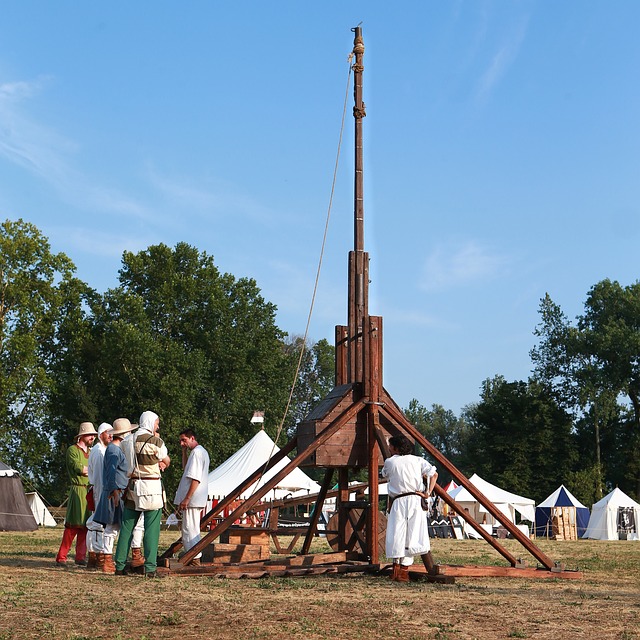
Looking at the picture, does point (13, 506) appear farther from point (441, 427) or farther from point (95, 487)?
point (441, 427)

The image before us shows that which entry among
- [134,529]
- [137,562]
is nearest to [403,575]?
[137,562]

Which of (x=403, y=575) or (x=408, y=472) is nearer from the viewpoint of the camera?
(x=403, y=575)

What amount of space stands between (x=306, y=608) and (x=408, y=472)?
3.35 m

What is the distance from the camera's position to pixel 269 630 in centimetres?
596

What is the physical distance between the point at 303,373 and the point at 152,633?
5595cm

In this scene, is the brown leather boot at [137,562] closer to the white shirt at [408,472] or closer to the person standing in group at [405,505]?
the person standing in group at [405,505]

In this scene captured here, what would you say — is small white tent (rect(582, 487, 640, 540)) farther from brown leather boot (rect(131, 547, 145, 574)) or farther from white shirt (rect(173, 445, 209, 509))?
brown leather boot (rect(131, 547, 145, 574))

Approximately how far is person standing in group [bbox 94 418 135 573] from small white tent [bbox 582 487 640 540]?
3120 cm

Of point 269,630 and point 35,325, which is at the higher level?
point 35,325

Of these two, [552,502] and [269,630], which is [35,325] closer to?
[552,502]

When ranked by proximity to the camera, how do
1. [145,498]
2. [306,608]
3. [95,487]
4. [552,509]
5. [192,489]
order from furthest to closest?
[552,509] → [95,487] → [192,489] → [145,498] → [306,608]


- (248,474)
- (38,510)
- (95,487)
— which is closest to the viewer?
(95,487)

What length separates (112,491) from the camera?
10.4 metres

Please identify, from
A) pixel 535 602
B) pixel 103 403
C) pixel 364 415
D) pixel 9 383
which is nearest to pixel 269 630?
pixel 535 602
